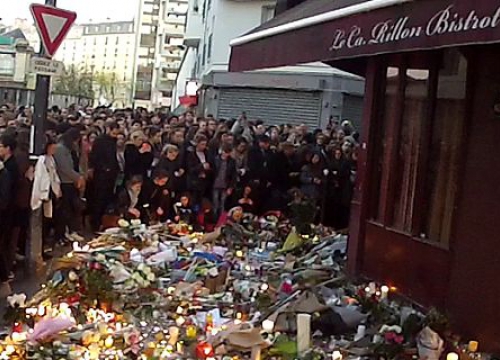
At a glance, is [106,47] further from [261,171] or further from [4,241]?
[4,241]

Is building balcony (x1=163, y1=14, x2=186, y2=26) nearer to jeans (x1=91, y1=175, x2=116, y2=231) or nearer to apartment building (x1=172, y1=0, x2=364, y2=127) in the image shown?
apartment building (x1=172, y1=0, x2=364, y2=127)

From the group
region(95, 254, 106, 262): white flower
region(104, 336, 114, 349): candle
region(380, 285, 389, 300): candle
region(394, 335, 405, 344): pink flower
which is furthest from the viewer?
region(95, 254, 106, 262): white flower

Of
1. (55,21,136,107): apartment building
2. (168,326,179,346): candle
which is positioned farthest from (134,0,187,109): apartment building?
(168,326,179,346): candle

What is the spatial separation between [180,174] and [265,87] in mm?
17068

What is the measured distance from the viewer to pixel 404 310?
795 centimetres

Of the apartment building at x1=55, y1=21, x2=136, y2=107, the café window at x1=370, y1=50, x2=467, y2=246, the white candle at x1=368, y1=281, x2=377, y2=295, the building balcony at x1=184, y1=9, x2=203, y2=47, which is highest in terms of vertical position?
the apartment building at x1=55, y1=21, x2=136, y2=107

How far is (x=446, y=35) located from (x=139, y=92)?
407ft

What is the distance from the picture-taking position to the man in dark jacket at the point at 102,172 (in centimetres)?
1563

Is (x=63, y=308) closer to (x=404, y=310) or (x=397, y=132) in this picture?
(x=404, y=310)

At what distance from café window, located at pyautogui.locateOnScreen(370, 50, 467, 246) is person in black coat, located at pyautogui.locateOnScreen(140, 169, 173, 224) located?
6491 millimetres

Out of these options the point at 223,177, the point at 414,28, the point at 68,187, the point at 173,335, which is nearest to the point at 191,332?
the point at 173,335

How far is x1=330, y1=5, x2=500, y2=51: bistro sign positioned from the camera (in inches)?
225

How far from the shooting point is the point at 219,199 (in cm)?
1633

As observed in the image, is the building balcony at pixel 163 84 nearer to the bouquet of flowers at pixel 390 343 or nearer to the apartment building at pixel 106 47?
the apartment building at pixel 106 47
